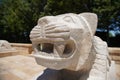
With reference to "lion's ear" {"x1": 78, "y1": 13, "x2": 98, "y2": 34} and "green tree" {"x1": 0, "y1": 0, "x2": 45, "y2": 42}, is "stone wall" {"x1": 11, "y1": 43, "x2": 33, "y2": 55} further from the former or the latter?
"green tree" {"x1": 0, "y1": 0, "x2": 45, "y2": 42}

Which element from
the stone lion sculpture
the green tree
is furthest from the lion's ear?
the green tree

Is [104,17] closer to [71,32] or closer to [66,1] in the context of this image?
[66,1]

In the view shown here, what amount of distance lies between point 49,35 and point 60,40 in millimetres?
92

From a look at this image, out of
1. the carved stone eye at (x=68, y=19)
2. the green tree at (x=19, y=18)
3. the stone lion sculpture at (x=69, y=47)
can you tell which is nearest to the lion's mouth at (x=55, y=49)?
the stone lion sculpture at (x=69, y=47)

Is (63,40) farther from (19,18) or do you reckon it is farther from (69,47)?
(19,18)

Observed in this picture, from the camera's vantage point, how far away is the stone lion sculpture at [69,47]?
1504 mm

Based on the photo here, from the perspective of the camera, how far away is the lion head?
1.50 metres

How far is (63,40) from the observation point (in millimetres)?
1499

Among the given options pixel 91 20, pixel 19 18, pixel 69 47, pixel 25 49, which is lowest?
pixel 19 18

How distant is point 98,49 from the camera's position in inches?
73.1

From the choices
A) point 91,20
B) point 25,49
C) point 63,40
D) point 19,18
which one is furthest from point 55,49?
point 19,18

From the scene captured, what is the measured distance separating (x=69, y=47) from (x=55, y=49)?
15 centimetres

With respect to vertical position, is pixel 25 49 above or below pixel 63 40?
below

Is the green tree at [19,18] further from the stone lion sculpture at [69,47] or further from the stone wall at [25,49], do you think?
the stone lion sculpture at [69,47]
